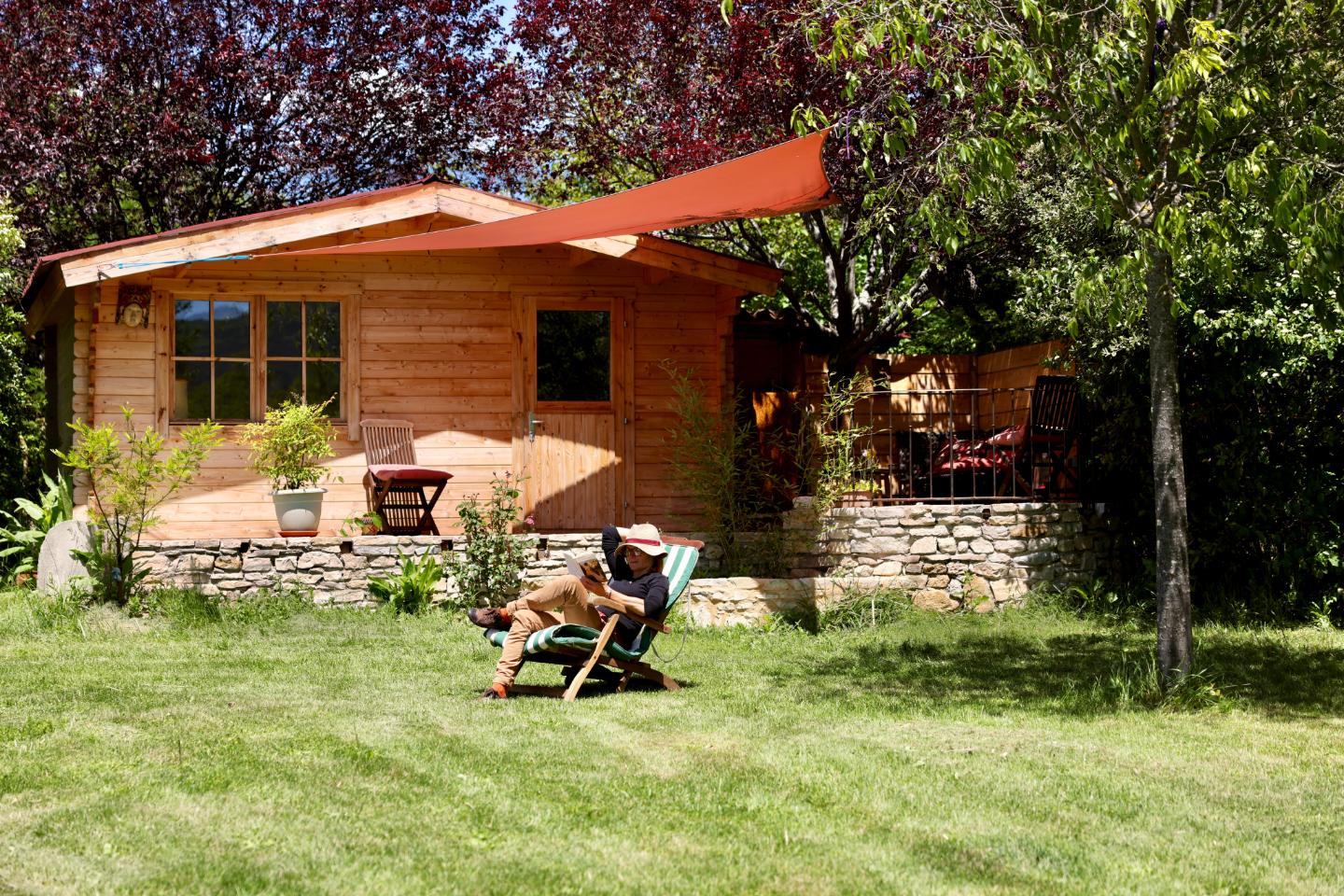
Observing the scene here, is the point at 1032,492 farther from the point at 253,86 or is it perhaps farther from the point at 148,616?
the point at 253,86

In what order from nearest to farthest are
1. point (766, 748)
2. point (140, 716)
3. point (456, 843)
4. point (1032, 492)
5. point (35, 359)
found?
point (456, 843) → point (766, 748) → point (140, 716) → point (1032, 492) → point (35, 359)

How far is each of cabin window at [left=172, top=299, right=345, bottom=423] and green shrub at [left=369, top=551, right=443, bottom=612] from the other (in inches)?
65.9

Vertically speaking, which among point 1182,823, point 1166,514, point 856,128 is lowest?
point 1182,823

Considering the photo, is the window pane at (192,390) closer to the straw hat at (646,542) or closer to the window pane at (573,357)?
the window pane at (573,357)

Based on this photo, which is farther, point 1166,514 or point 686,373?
point 686,373

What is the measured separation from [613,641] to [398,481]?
3995 millimetres

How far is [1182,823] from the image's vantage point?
412cm

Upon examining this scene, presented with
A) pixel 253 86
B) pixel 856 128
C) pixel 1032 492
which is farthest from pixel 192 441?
pixel 253 86

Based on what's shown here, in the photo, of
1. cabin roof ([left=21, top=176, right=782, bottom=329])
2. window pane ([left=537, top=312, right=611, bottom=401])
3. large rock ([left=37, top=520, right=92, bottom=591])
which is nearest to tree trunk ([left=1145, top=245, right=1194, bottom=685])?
cabin roof ([left=21, top=176, right=782, bottom=329])

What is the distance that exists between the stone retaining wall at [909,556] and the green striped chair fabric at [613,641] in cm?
250

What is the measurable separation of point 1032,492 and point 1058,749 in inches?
194

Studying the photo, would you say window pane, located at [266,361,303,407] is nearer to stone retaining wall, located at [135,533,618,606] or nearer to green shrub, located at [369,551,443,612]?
stone retaining wall, located at [135,533,618,606]

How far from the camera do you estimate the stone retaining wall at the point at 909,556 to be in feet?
31.5

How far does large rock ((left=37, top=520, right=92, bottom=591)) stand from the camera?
30.5 ft
